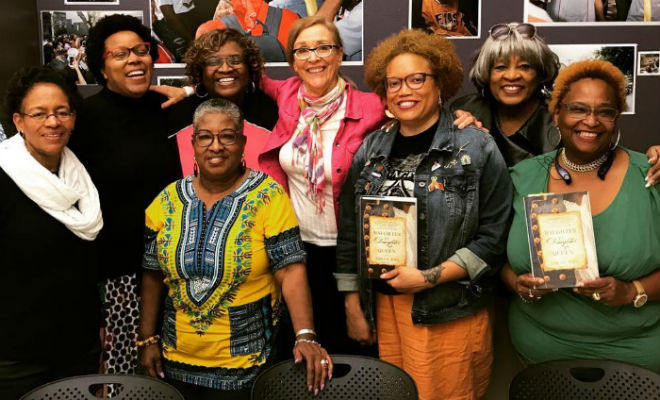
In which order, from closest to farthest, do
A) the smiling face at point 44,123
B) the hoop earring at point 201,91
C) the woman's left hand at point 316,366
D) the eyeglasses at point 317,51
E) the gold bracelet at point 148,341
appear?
the woman's left hand at point 316,366, the smiling face at point 44,123, the gold bracelet at point 148,341, the eyeglasses at point 317,51, the hoop earring at point 201,91

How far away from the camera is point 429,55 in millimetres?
2203

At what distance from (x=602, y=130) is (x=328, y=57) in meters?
Answer: 1.17

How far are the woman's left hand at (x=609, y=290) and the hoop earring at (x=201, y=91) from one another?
69.7 inches

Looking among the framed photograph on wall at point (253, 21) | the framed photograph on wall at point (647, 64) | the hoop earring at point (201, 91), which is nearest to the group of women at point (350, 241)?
the hoop earring at point (201, 91)

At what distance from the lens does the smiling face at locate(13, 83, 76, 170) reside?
2.11m

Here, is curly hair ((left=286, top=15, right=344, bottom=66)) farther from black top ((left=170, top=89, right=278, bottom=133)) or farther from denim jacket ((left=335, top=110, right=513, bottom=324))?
denim jacket ((left=335, top=110, right=513, bottom=324))

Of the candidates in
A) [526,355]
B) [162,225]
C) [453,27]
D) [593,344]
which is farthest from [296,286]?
[453,27]

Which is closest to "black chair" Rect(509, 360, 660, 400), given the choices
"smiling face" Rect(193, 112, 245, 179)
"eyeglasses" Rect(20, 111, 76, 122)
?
"smiling face" Rect(193, 112, 245, 179)

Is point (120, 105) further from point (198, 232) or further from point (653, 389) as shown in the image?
point (653, 389)

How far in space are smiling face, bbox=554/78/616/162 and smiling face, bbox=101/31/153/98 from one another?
5.79 feet

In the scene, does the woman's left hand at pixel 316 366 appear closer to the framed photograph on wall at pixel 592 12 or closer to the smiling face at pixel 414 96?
the smiling face at pixel 414 96

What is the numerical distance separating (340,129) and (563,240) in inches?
41.7

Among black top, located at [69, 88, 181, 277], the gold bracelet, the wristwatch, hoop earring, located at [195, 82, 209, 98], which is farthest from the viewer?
hoop earring, located at [195, 82, 209, 98]

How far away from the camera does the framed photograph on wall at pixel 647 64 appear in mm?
3371
